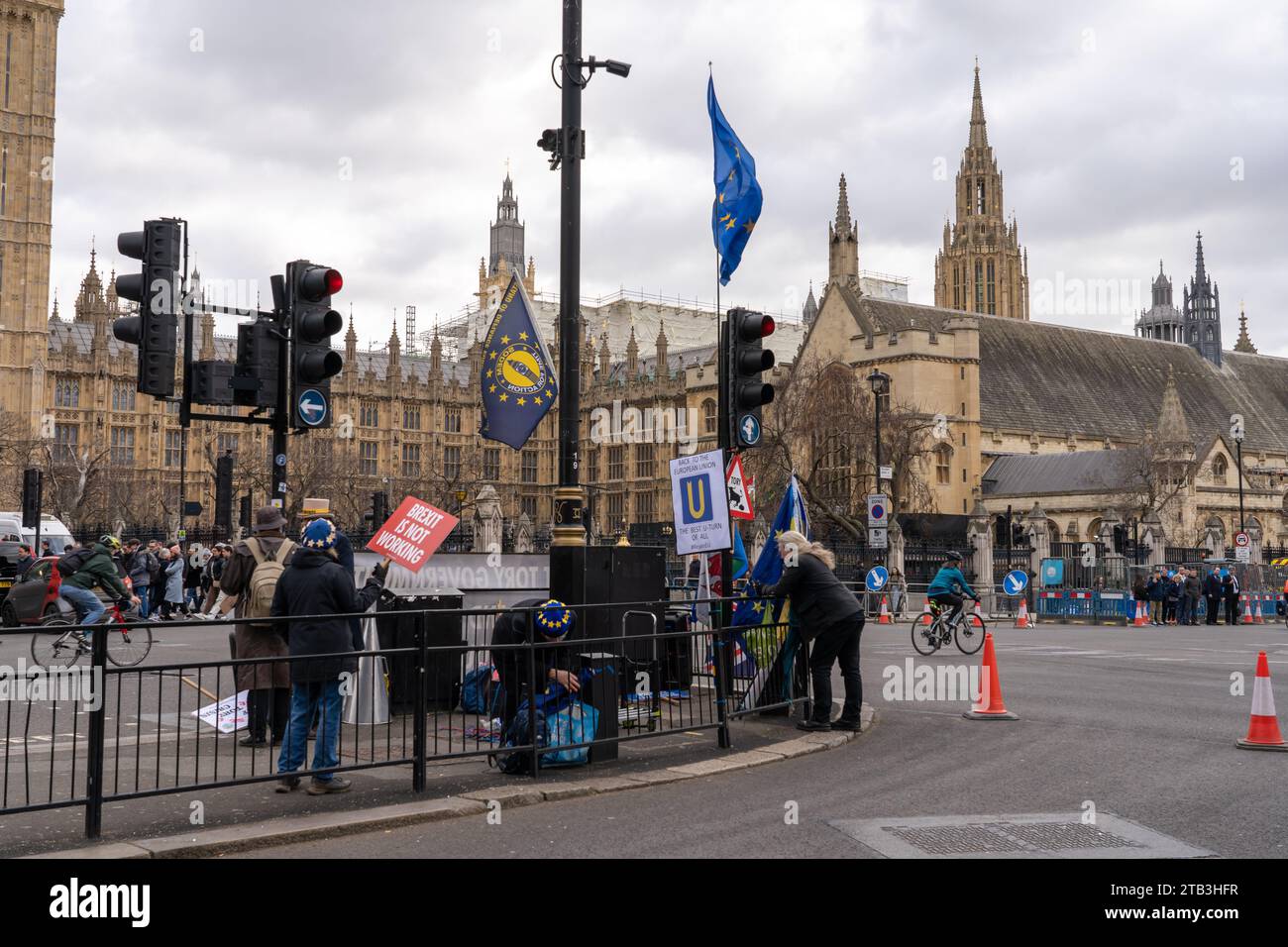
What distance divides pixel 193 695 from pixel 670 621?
5.37 m

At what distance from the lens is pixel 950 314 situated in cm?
6875

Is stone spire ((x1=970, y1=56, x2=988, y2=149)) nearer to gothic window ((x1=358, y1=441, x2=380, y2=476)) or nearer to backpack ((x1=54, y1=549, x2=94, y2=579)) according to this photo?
gothic window ((x1=358, y1=441, x2=380, y2=476))

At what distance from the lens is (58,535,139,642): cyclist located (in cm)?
1611

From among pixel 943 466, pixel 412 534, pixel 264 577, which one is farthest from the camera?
pixel 943 466

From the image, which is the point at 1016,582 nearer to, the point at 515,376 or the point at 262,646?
the point at 515,376

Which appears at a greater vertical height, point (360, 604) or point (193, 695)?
point (360, 604)

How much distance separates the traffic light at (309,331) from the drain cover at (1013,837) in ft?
17.6

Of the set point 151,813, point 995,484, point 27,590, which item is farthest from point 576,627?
point 995,484

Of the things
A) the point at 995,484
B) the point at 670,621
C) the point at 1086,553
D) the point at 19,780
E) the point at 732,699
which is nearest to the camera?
the point at 19,780

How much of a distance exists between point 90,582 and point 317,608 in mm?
10184

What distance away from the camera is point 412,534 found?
10.5 meters

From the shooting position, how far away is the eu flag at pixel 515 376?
33.2 ft

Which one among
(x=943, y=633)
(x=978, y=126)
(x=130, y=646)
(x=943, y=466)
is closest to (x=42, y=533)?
(x=130, y=646)
